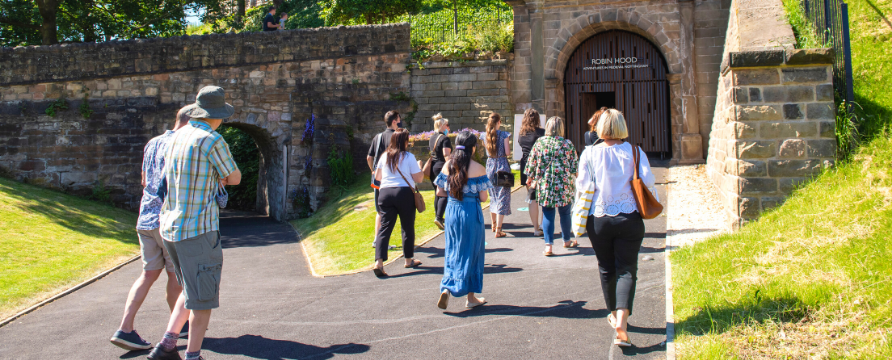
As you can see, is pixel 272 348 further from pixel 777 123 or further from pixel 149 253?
pixel 777 123

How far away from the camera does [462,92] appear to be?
52.1 ft

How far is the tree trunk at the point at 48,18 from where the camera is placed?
17422mm

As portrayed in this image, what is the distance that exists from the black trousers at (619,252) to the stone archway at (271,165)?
39.2ft

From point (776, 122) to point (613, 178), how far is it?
3.03 m

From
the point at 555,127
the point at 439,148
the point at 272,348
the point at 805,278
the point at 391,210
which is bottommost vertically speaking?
the point at 272,348

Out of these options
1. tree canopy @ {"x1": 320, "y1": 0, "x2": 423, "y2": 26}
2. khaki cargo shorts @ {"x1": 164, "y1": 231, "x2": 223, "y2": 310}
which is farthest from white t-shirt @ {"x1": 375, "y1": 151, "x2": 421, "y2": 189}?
tree canopy @ {"x1": 320, "y1": 0, "x2": 423, "y2": 26}

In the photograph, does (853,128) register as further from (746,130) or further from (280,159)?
(280,159)

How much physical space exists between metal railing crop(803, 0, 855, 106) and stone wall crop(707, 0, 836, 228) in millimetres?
378

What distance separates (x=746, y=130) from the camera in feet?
20.5

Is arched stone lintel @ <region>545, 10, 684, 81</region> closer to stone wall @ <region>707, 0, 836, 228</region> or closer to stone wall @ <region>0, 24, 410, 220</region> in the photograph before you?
stone wall @ <region>0, 24, 410, 220</region>

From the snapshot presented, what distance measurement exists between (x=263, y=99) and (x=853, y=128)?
13176 millimetres

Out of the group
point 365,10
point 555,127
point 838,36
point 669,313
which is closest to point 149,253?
point 669,313

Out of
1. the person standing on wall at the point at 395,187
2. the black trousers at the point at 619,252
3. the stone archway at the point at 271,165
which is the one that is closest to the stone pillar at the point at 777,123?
the black trousers at the point at 619,252

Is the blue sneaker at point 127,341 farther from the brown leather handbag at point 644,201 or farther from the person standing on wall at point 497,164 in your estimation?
the person standing on wall at point 497,164
